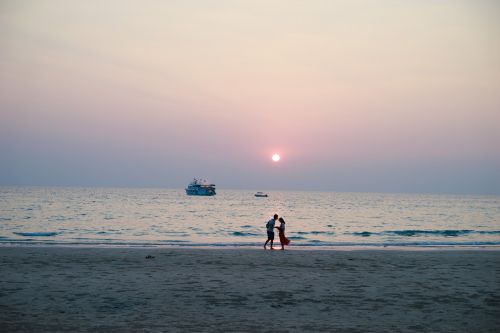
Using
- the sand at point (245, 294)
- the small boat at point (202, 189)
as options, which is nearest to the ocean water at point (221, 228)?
the sand at point (245, 294)

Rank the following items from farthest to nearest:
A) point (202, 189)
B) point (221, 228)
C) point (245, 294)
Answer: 1. point (202, 189)
2. point (221, 228)
3. point (245, 294)

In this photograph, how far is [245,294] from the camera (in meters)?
12.0

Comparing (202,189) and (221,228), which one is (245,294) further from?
(202,189)

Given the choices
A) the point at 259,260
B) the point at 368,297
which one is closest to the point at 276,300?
the point at 368,297

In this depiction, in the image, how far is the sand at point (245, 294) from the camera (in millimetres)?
9234

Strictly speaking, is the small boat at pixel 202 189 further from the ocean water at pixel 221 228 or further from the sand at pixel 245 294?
the sand at pixel 245 294

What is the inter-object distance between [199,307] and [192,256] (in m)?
9.42

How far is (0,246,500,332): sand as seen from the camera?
30.3 ft

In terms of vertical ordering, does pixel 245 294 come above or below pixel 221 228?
above

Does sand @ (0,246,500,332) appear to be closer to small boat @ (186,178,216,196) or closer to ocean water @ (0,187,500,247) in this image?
ocean water @ (0,187,500,247)

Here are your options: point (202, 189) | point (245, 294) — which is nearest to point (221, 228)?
point (245, 294)

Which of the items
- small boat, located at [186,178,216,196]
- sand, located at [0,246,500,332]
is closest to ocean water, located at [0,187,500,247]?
sand, located at [0,246,500,332]

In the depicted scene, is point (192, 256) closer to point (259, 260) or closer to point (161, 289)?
point (259, 260)

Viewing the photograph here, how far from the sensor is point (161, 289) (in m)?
12.5
